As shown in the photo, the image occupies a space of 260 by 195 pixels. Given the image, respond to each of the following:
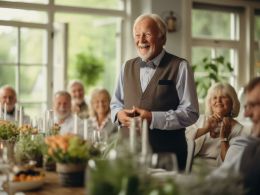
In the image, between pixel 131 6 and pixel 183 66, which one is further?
pixel 131 6

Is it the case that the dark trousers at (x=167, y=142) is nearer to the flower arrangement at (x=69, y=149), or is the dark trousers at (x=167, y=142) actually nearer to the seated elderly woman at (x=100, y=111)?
the flower arrangement at (x=69, y=149)

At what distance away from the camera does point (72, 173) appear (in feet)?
6.70

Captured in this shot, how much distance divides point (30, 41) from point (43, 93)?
0.64 metres

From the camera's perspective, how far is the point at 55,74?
5895mm

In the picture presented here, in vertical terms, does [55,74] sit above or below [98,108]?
above

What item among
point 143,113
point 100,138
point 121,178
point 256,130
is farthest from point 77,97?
point 121,178

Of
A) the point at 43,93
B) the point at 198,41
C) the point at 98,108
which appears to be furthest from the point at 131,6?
the point at 98,108

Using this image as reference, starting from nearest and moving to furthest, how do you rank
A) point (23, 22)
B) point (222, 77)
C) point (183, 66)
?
point (183, 66) < point (23, 22) < point (222, 77)

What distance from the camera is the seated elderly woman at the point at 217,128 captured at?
3303 mm

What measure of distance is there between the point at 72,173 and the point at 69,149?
0.44 ft

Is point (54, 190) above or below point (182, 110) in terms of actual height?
below

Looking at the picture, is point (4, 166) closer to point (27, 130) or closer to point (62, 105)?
point (27, 130)

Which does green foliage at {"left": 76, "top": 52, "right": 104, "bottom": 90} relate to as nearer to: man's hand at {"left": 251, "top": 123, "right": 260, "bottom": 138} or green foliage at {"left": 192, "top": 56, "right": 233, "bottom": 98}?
green foliage at {"left": 192, "top": 56, "right": 233, "bottom": 98}

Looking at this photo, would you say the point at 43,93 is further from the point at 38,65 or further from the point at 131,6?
the point at 131,6
